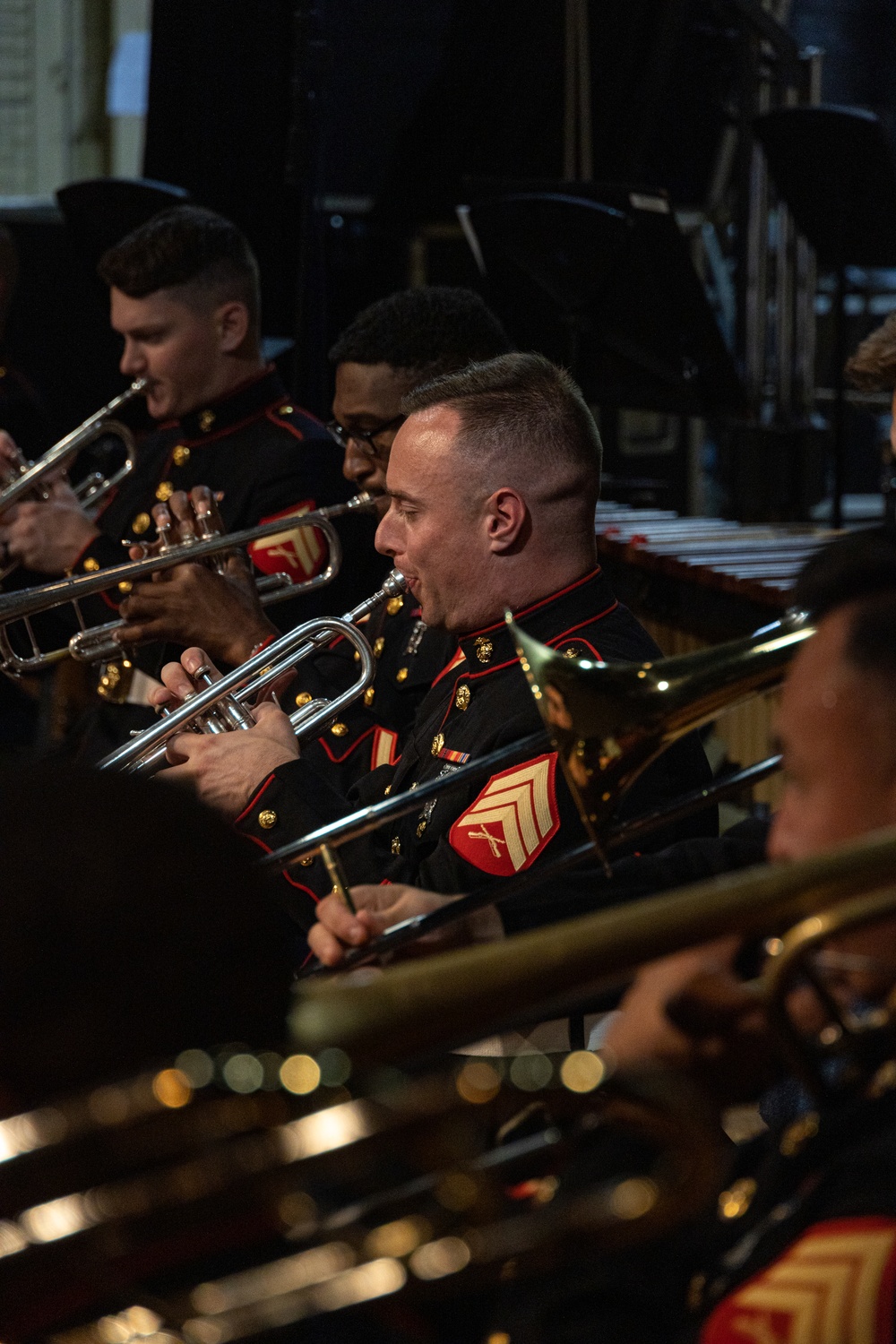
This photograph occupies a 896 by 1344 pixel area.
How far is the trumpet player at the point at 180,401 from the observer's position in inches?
155

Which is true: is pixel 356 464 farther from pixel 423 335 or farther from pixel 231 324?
pixel 231 324

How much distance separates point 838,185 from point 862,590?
3821mm

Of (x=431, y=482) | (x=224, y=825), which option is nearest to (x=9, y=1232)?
(x=224, y=825)

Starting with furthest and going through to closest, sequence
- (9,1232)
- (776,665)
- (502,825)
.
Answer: (502,825), (776,665), (9,1232)

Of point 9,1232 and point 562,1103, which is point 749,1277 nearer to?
point 562,1103

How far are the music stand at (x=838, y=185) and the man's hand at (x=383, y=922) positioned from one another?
340 cm

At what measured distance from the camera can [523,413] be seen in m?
2.46

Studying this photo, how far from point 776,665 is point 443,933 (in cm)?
48

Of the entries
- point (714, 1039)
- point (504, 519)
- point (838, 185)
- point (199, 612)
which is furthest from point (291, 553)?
point (714, 1039)

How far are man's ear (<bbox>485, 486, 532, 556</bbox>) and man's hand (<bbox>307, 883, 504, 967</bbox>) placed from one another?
0.82 metres

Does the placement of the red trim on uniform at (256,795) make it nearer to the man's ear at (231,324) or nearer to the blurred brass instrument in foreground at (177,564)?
the blurred brass instrument in foreground at (177,564)

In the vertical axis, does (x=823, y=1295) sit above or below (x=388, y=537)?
below

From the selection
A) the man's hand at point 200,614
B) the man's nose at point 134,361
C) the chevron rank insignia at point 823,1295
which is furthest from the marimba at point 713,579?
the chevron rank insignia at point 823,1295

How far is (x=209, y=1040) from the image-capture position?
3.28 ft
